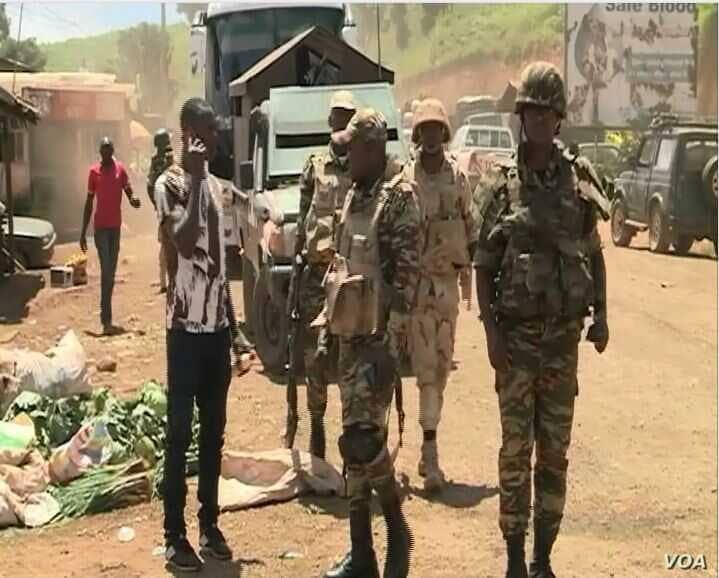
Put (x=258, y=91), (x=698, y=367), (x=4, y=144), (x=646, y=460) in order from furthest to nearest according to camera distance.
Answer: (x=4, y=144) < (x=258, y=91) < (x=698, y=367) < (x=646, y=460)

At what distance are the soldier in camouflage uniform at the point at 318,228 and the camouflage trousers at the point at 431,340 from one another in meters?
0.51

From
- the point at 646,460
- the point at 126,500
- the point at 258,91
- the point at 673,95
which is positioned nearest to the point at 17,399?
the point at 126,500

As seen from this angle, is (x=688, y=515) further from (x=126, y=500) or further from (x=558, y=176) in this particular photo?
(x=126, y=500)

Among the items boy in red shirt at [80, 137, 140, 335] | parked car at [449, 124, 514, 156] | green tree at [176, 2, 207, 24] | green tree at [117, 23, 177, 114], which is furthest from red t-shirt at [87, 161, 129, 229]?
green tree at [117, 23, 177, 114]

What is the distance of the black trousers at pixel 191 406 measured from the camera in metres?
4.75

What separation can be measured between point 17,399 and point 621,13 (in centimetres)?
3427

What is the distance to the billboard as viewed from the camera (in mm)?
37375

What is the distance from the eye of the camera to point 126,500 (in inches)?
225

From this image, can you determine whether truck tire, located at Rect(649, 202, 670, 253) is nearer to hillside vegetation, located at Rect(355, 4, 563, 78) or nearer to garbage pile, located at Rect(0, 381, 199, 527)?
garbage pile, located at Rect(0, 381, 199, 527)

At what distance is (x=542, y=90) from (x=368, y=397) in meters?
1.35

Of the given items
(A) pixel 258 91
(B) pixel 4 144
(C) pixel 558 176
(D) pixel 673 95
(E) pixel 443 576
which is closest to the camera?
(C) pixel 558 176

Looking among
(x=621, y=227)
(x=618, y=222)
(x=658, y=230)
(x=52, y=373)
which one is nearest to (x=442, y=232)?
(x=52, y=373)

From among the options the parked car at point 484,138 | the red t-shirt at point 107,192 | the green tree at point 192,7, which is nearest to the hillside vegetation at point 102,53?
the green tree at point 192,7
